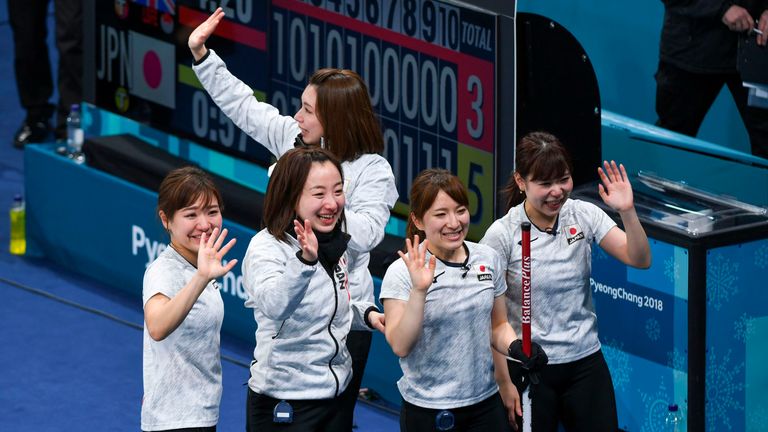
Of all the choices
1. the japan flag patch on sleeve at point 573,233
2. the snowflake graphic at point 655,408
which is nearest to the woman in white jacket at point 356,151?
the japan flag patch on sleeve at point 573,233

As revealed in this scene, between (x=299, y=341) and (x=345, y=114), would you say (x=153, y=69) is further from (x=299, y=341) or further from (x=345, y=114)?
(x=299, y=341)

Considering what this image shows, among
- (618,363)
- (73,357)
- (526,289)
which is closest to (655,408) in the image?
(618,363)

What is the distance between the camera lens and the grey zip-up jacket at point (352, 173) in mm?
5109

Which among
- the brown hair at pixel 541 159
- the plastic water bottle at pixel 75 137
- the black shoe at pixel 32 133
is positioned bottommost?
the black shoe at pixel 32 133

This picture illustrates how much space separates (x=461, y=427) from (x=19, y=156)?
22.4ft

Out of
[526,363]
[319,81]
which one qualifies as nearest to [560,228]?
[526,363]

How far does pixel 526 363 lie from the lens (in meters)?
4.77

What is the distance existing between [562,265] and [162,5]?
393 centimetres

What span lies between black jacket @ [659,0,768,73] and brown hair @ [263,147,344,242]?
3.75 metres

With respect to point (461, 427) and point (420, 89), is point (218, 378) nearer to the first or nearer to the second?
point (461, 427)

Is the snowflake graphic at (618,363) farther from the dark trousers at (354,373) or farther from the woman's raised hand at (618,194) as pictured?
the dark trousers at (354,373)

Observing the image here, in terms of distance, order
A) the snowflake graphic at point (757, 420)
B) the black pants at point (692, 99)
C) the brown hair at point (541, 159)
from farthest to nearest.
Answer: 1. the black pants at point (692, 99)
2. the snowflake graphic at point (757, 420)
3. the brown hair at point (541, 159)

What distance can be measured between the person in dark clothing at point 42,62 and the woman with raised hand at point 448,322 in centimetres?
631

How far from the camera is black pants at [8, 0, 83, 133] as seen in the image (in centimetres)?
1059
